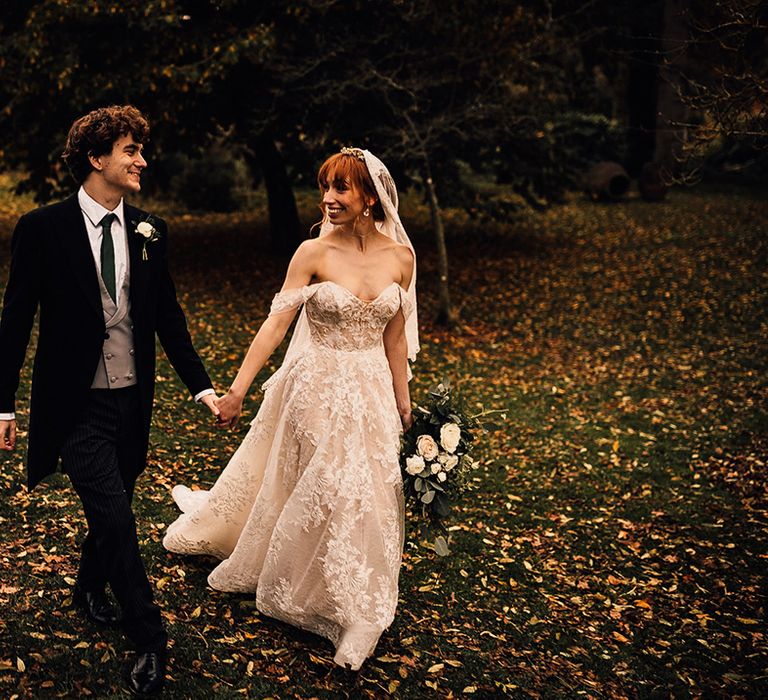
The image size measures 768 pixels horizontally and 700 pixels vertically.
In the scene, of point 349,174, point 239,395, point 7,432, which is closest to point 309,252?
point 349,174

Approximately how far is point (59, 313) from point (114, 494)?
869 millimetres

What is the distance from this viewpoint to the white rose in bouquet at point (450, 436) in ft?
14.8

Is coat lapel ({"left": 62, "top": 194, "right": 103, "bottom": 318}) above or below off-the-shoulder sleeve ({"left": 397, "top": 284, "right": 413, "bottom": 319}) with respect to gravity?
above

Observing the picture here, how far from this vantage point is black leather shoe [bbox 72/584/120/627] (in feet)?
14.3

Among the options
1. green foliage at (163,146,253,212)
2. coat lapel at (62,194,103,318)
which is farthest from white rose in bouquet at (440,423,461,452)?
green foliage at (163,146,253,212)

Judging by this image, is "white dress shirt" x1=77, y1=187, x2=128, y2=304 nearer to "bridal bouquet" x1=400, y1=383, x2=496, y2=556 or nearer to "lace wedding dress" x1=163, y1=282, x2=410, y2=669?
"lace wedding dress" x1=163, y1=282, x2=410, y2=669

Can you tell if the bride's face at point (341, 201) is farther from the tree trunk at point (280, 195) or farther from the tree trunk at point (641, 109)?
the tree trunk at point (641, 109)

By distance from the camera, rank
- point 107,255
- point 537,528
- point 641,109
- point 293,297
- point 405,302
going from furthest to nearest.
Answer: point 641,109 < point 537,528 < point 405,302 < point 293,297 < point 107,255

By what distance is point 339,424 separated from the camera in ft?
14.6

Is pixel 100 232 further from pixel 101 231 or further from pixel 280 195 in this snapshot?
pixel 280 195

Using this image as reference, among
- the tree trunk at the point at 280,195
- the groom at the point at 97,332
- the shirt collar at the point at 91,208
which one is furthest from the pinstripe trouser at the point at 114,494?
the tree trunk at the point at 280,195

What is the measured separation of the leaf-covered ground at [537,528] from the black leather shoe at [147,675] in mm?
165

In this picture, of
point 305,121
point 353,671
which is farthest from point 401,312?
point 305,121

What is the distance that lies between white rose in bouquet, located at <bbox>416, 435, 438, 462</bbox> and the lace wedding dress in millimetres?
157
